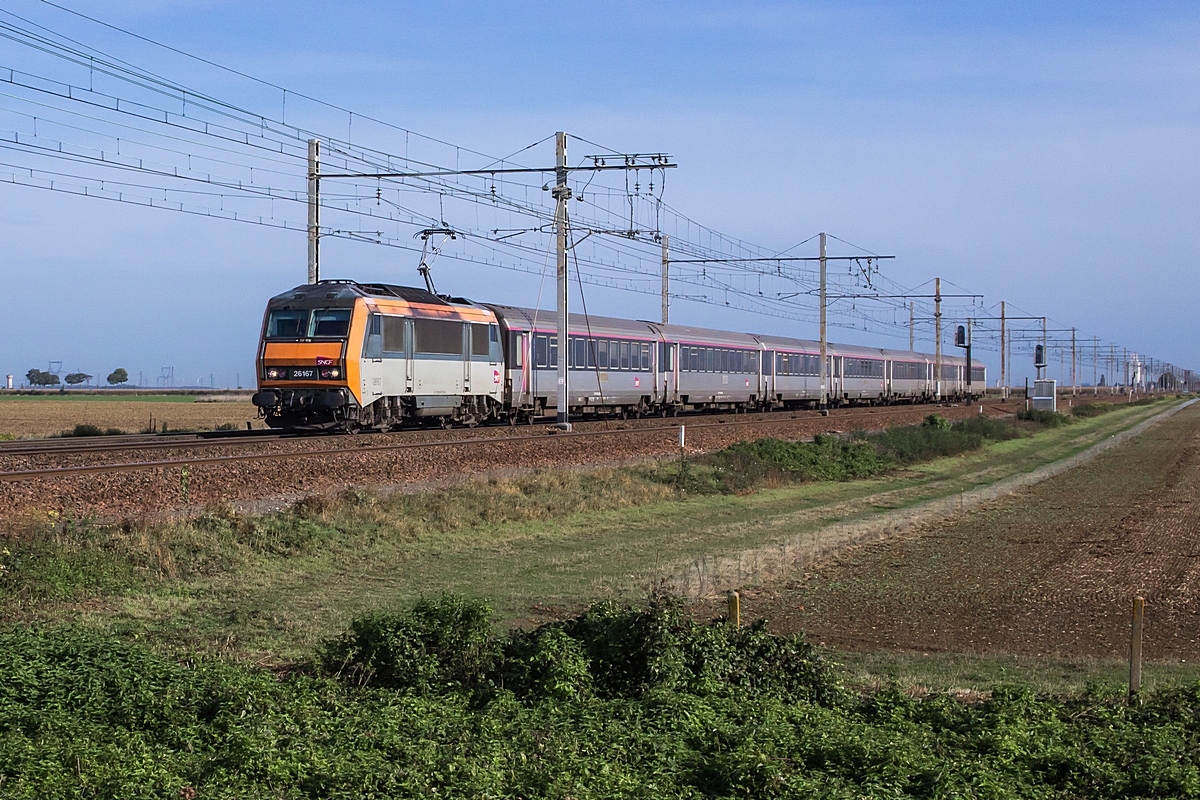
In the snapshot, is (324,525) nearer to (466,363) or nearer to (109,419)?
(466,363)

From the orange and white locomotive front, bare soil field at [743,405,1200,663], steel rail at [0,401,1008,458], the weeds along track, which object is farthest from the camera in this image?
the orange and white locomotive front

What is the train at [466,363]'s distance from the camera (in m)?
27.2

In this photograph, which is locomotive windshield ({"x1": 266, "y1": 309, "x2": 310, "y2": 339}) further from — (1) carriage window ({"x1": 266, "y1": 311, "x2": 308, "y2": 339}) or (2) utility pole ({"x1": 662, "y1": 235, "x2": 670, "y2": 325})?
(2) utility pole ({"x1": 662, "y1": 235, "x2": 670, "y2": 325})

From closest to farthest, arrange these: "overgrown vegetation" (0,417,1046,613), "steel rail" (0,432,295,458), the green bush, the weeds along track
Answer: "overgrown vegetation" (0,417,1046,613), the weeds along track, "steel rail" (0,432,295,458), the green bush

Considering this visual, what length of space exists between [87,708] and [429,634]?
2.79 m

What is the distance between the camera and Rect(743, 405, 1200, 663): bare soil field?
1258 centimetres

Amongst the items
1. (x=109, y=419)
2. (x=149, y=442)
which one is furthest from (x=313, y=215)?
(x=109, y=419)

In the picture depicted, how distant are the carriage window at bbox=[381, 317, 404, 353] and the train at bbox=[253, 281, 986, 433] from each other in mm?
50

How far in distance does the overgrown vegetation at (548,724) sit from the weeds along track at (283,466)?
6208mm

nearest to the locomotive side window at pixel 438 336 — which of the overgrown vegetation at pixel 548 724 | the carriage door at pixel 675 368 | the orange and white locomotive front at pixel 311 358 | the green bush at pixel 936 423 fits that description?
the orange and white locomotive front at pixel 311 358

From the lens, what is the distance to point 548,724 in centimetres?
795

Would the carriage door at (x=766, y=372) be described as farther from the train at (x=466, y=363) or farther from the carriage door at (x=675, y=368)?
the carriage door at (x=675, y=368)

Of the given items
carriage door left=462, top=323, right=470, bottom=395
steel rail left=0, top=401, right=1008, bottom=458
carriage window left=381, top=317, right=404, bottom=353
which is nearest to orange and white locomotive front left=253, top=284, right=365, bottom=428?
steel rail left=0, top=401, right=1008, bottom=458

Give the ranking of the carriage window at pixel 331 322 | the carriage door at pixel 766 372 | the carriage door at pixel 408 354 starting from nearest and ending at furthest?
the carriage window at pixel 331 322 < the carriage door at pixel 408 354 < the carriage door at pixel 766 372
